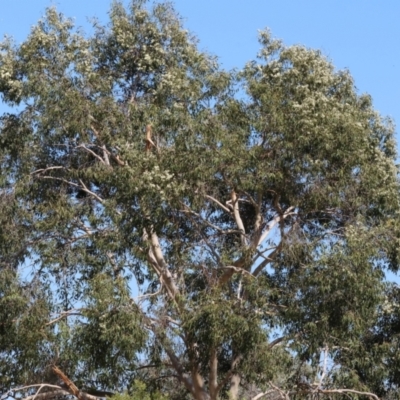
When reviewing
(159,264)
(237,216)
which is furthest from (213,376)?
(237,216)

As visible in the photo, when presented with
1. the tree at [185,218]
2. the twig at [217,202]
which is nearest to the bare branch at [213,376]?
the tree at [185,218]

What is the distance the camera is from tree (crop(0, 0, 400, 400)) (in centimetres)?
1591

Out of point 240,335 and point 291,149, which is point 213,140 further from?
point 240,335

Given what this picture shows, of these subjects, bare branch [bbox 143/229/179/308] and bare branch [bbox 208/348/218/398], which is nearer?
bare branch [bbox 208/348/218/398]

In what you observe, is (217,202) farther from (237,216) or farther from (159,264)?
(159,264)

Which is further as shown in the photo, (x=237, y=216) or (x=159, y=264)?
(x=237, y=216)

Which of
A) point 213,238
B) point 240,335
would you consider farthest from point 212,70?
point 240,335

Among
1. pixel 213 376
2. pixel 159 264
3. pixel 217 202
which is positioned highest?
pixel 217 202

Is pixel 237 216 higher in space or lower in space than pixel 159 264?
higher

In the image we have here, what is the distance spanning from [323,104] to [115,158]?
3.77 m

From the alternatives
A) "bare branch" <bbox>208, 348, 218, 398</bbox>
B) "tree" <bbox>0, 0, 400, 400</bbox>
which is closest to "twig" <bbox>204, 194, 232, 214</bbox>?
"tree" <bbox>0, 0, 400, 400</bbox>

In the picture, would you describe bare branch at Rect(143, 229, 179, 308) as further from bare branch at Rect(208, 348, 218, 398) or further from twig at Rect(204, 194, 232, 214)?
bare branch at Rect(208, 348, 218, 398)

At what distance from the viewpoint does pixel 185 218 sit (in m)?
17.1

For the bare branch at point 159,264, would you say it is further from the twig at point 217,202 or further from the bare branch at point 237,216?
the bare branch at point 237,216
